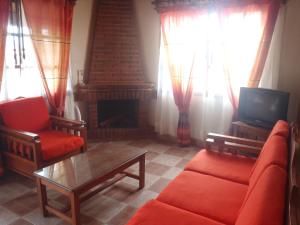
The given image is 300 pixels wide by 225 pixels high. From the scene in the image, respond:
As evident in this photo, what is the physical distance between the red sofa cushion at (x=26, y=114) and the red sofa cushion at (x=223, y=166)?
76.5 inches

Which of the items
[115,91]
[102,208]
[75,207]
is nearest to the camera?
[75,207]

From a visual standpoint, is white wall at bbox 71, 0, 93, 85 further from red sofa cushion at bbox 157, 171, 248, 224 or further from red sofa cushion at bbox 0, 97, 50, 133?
red sofa cushion at bbox 157, 171, 248, 224

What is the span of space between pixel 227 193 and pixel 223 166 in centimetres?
45

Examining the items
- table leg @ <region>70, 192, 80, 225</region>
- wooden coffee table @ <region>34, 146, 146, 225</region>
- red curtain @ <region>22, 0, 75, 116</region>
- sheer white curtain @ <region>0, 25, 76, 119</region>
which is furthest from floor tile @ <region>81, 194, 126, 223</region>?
sheer white curtain @ <region>0, 25, 76, 119</region>

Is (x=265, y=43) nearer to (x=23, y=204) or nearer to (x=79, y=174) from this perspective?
(x=79, y=174)

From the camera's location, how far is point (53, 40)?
3.34m

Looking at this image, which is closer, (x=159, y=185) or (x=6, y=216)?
(x=6, y=216)

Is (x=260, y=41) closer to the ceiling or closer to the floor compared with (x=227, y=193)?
closer to the ceiling

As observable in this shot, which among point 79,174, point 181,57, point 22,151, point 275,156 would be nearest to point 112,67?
point 181,57

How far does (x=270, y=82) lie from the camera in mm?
3229

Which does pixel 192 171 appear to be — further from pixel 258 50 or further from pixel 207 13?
pixel 207 13

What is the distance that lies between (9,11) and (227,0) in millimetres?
2704

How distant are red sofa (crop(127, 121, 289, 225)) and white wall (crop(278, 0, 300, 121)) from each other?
120cm

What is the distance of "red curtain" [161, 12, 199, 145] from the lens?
3615 mm
